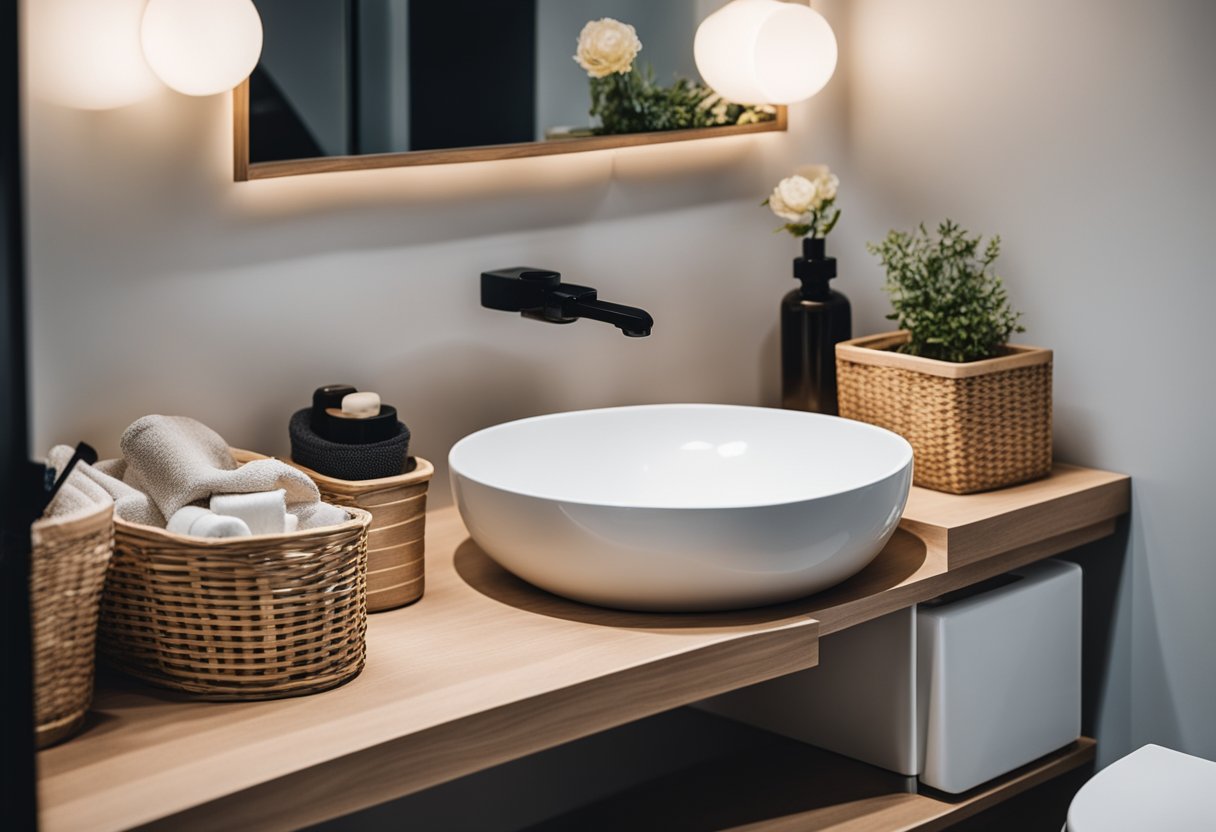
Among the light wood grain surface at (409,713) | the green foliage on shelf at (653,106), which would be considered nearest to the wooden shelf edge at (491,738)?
the light wood grain surface at (409,713)

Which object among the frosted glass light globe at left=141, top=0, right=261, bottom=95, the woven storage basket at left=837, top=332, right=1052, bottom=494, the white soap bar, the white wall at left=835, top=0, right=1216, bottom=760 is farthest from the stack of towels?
the white wall at left=835, top=0, right=1216, bottom=760

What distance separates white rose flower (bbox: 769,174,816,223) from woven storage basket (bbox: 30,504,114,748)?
1026 millimetres

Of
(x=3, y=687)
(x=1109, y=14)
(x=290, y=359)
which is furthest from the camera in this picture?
(x=1109, y=14)

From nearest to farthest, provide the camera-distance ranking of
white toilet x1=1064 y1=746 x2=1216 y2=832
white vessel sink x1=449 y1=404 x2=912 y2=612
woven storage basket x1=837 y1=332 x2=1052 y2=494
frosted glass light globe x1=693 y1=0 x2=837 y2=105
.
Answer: white vessel sink x1=449 y1=404 x2=912 y2=612 < white toilet x1=1064 y1=746 x2=1216 y2=832 < woven storage basket x1=837 y1=332 x2=1052 y2=494 < frosted glass light globe x1=693 y1=0 x2=837 y2=105

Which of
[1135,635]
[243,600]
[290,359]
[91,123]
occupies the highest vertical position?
[91,123]

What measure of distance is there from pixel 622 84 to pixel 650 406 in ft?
1.43

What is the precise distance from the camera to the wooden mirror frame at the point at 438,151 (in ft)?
4.99

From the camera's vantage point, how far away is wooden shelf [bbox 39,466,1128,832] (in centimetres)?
111

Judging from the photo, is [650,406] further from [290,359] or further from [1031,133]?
[1031,133]

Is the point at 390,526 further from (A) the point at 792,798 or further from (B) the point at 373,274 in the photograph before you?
(A) the point at 792,798

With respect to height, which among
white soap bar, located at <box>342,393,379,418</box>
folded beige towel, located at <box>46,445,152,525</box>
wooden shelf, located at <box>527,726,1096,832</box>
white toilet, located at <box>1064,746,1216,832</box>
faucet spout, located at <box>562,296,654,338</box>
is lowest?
wooden shelf, located at <box>527,726,1096,832</box>

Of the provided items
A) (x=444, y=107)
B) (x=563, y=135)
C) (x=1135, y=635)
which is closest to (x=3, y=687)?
(x=444, y=107)

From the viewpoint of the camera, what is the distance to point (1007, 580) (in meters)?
1.80

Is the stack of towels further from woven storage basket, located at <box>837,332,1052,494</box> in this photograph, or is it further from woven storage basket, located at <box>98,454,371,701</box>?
woven storage basket, located at <box>837,332,1052,494</box>
